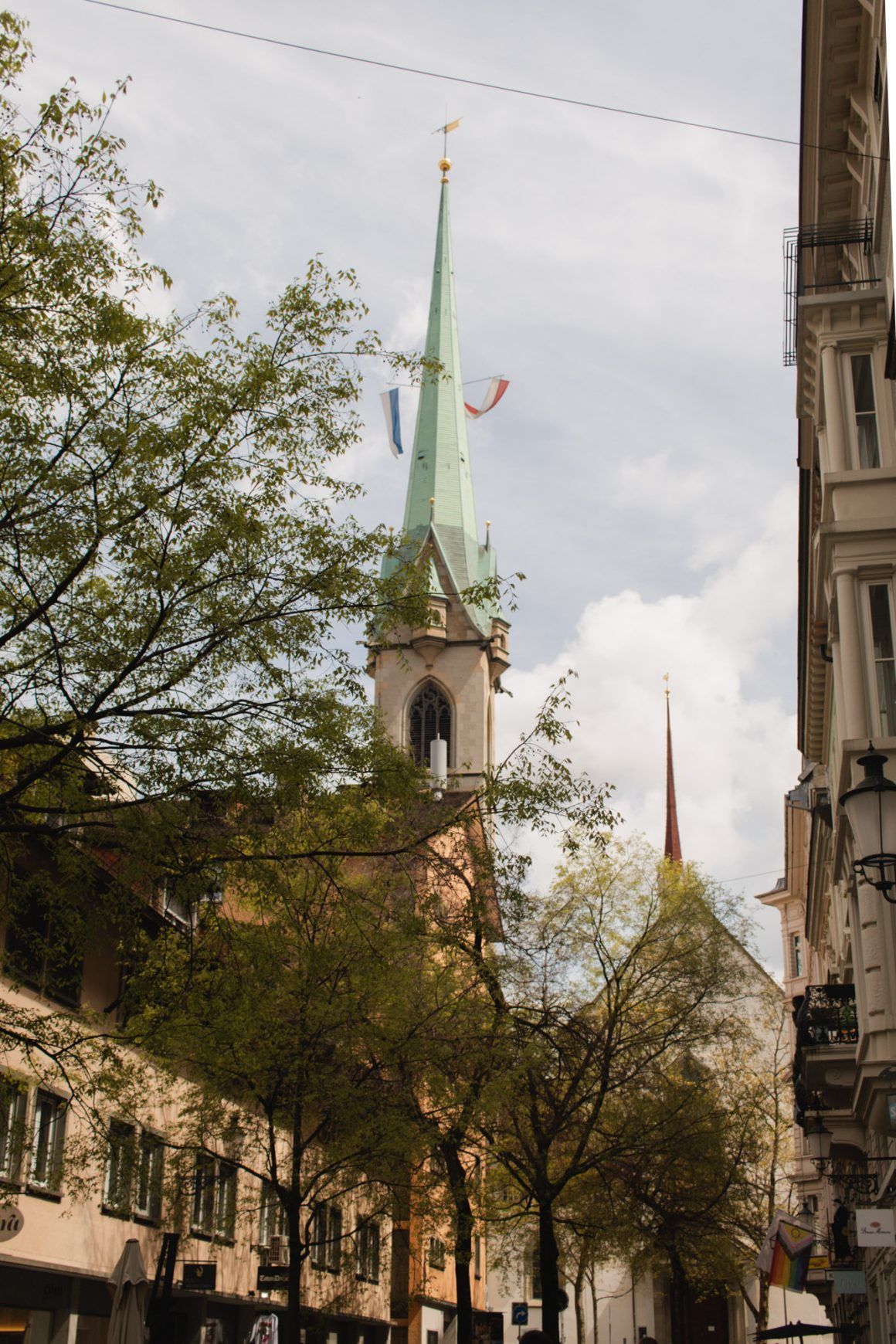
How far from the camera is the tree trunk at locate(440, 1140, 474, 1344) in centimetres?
2553

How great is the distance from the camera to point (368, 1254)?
108 feet

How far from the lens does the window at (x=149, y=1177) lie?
1917 centimetres

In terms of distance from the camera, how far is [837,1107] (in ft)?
76.8

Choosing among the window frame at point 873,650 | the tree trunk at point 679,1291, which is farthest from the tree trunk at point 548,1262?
the window frame at point 873,650

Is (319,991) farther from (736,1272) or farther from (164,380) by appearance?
(736,1272)

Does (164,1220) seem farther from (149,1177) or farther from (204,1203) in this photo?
(149,1177)

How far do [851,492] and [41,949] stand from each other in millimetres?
10127

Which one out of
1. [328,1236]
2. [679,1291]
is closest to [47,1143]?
[328,1236]

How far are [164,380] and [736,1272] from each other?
37.3 meters

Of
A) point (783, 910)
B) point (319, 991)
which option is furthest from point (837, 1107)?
point (783, 910)

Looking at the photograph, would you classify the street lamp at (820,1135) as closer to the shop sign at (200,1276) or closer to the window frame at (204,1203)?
the window frame at (204,1203)

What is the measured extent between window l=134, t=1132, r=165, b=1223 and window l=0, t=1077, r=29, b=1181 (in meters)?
1.54

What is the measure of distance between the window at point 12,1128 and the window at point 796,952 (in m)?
42.8

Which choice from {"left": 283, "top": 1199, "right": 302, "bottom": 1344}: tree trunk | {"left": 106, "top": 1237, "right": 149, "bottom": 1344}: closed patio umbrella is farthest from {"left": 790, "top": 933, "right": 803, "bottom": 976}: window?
{"left": 106, "top": 1237, "right": 149, "bottom": 1344}: closed patio umbrella
